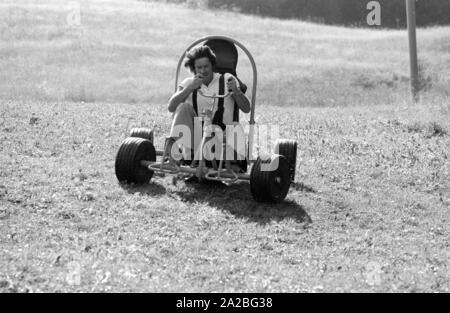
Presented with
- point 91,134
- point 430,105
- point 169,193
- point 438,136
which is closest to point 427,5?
point 430,105

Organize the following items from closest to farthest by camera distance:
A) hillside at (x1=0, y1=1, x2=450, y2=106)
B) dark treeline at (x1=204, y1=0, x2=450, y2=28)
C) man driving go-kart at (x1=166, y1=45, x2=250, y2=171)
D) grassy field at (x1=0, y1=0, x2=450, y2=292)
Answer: grassy field at (x1=0, y1=0, x2=450, y2=292), man driving go-kart at (x1=166, y1=45, x2=250, y2=171), hillside at (x1=0, y1=1, x2=450, y2=106), dark treeline at (x1=204, y1=0, x2=450, y2=28)

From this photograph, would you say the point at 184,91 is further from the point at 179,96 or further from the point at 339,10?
the point at 339,10

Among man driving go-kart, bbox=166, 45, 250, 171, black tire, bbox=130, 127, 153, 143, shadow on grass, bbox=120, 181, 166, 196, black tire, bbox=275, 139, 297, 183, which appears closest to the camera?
shadow on grass, bbox=120, 181, 166, 196

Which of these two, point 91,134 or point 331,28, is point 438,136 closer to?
point 91,134

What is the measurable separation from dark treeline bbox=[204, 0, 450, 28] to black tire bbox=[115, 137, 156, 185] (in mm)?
32357

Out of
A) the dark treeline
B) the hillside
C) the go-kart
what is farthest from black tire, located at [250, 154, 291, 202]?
the dark treeline

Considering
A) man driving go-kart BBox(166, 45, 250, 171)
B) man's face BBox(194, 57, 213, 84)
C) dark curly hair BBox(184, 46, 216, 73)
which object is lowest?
man driving go-kart BBox(166, 45, 250, 171)

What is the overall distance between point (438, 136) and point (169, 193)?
6668 mm

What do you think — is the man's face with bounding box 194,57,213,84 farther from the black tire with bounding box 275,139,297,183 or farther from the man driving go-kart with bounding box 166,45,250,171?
the black tire with bounding box 275,139,297,183

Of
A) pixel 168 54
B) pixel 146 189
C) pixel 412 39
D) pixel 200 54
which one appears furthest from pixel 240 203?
pixel 168 54

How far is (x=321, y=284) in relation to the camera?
7.01 m

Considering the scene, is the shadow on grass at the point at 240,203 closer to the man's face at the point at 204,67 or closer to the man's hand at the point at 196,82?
the man's hand at the point at 196,82

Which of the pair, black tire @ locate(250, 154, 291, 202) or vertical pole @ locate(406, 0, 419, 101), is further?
vertical pole @ locate(406, 0, 419, 101)

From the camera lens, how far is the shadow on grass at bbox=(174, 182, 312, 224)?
30.3 feet
